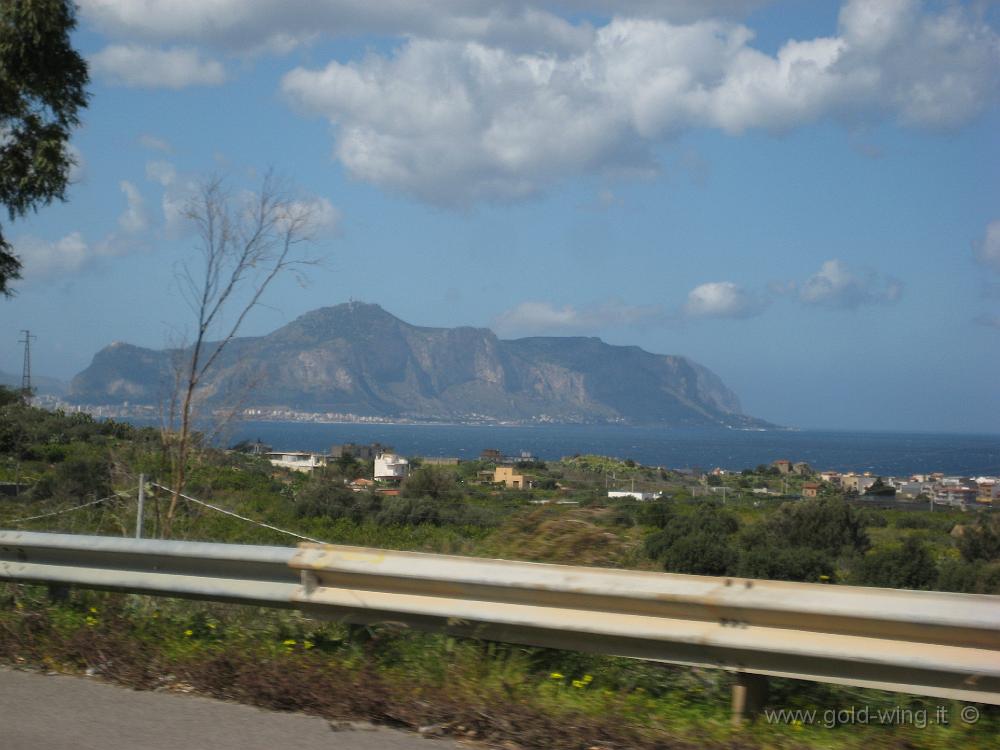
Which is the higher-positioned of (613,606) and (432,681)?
(613,606)

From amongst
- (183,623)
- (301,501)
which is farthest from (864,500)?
(183,623)

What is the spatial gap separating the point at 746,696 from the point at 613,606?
2.40ft

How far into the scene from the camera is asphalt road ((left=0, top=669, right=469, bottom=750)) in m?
4.71

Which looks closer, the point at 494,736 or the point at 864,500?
the point at 494,736

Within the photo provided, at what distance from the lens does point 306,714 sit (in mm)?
5141

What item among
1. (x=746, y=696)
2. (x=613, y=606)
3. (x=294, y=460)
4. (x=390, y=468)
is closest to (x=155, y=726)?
(x=613, y=606)

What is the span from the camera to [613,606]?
5.07m

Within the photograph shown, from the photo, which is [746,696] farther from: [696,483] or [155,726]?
[696,483]

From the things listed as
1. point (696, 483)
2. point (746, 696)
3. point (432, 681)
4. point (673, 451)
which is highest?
point (746, 696)

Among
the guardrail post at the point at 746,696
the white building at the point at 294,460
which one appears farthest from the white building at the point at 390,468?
the guardrail post at the point at 746,696

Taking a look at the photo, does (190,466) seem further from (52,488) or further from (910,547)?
(910,547)

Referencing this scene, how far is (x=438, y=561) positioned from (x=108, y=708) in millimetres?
1795

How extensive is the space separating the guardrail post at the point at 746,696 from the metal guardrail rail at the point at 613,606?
0.10m

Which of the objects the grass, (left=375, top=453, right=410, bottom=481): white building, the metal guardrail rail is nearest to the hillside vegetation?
the grass
